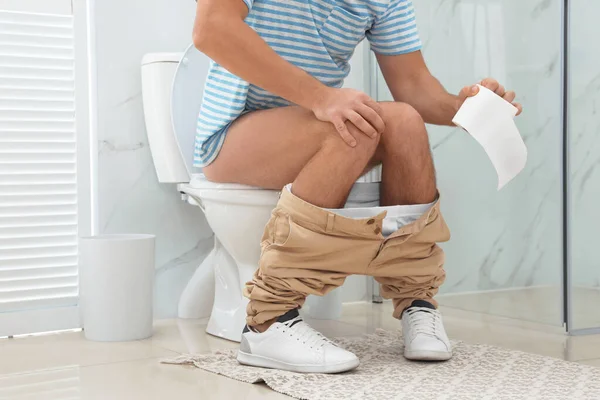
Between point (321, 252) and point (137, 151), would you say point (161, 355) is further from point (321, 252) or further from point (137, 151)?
point (137, 151)

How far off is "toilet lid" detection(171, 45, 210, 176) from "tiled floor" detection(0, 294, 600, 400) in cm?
44

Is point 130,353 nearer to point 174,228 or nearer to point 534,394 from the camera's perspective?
point 174,228

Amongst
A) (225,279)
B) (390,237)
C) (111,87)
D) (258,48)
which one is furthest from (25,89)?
(390,237)

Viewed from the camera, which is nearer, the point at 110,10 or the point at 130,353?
the point at 130,353

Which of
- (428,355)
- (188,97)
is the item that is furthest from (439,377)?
(188,97)

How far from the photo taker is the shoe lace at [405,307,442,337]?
1.42 m

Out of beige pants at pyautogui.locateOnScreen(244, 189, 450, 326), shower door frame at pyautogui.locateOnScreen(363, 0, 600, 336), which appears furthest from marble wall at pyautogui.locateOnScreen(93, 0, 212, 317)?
shower door frame at pyautogui.locateOnScreen(363, 0, 600, 336)

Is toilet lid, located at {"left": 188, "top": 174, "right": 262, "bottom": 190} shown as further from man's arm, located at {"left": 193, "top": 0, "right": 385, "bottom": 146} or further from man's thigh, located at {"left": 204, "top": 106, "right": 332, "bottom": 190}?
man's arm, located at {"left": 193, "top": 0, "right": 385, "bottom": 146}

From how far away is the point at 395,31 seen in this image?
158cm

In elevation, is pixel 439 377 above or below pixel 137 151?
below

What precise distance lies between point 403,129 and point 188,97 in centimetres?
70

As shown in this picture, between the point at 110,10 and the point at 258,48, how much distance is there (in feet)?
2.53

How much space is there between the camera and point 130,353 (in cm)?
157

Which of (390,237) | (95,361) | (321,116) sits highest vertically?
(321,116)
